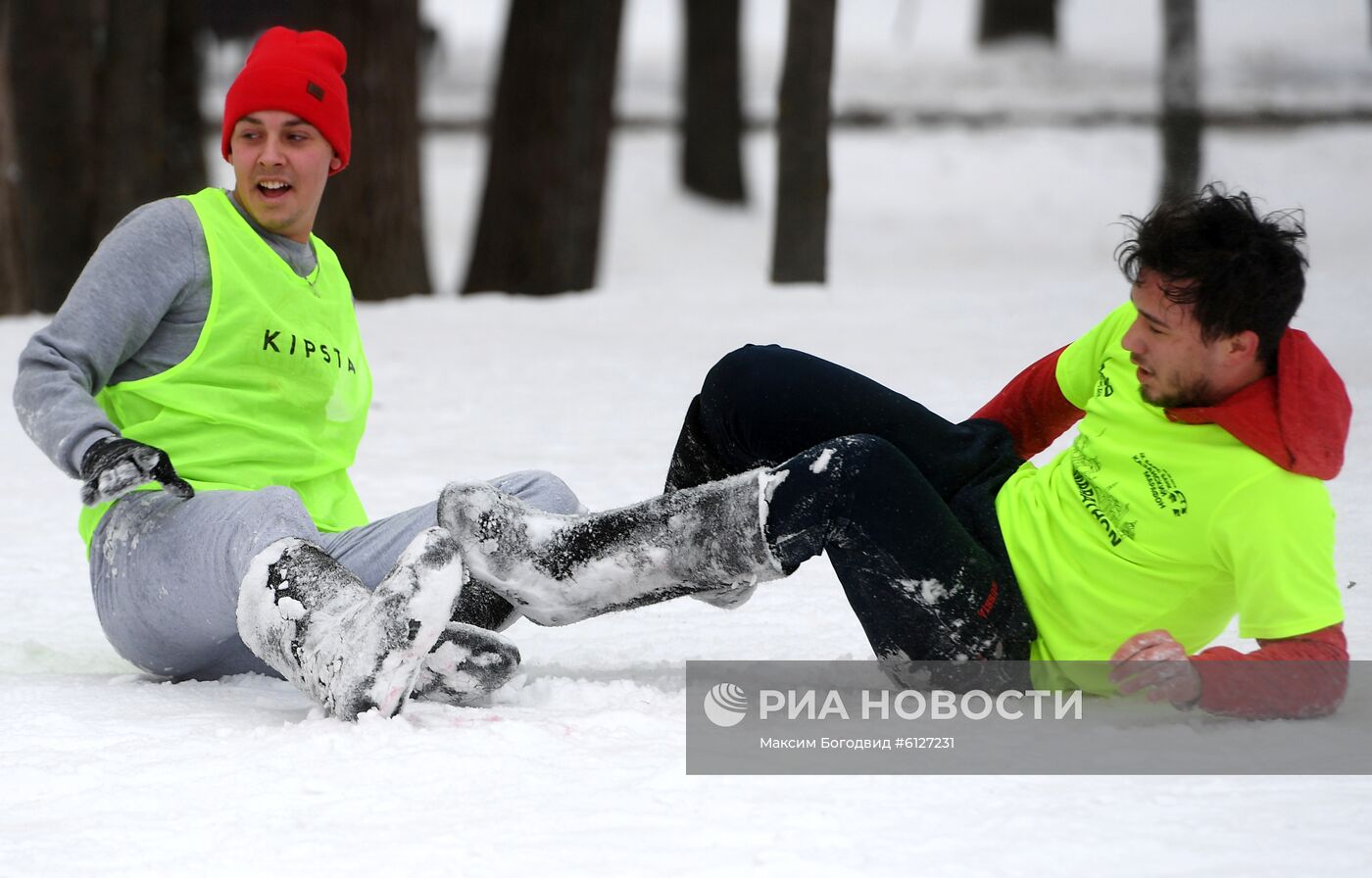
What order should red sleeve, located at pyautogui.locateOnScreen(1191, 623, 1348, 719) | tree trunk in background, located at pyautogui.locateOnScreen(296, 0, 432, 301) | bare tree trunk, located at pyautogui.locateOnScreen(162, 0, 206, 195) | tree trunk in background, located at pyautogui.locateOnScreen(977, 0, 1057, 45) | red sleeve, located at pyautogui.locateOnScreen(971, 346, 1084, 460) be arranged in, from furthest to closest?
tree trunk in background, located at pyautogui.locateOnScreen(977, 0, 1057, 45), bare tree trunk, located at pyautogui.locateOnScreen(162, 0, 206, 195), tree trunk in background, located at pyautogui.locateOnScreen(296, 0, 432, 301), red sleeve, located at pyautogui.locateOnScreen(971, 346, 1084, 460), red sleeve, located at pyautogui.locateOnScreen(1191, 623, 1348, 719)

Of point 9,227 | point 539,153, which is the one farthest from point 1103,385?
point 9,227

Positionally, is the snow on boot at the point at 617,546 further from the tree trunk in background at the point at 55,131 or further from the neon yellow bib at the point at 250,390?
the tree trunk in background at the point at 55,131

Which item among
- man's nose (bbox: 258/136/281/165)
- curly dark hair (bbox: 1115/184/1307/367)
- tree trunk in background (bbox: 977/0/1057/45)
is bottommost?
curly dark hair (bbox: 1115/184/1307/367)

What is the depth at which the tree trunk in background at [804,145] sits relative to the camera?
1027 centimetres

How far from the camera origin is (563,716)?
2857 mm

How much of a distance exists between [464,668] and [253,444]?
0.67m

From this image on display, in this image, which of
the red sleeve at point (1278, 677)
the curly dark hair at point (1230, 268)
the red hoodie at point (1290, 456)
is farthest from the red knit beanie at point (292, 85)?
the red sleeve at point (1278, 677)

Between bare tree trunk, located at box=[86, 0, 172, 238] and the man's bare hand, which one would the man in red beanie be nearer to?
the man's bare hand

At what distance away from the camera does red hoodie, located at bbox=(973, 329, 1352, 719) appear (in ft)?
8.79

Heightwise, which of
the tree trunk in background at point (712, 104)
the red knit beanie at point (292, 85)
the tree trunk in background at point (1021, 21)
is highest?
the tree trunk in background at point (1021, 21)

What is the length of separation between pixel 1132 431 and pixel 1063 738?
579 mm

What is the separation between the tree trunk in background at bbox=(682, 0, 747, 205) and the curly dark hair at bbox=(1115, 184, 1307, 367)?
1386 centimetres

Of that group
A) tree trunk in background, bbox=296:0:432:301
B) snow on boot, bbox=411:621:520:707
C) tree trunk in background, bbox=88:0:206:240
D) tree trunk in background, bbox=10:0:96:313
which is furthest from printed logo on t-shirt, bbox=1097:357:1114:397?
tree trunk in background, bbox=10:0:96:313

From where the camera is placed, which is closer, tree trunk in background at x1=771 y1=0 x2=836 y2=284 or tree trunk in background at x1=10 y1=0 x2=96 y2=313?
tree trunk in background at x1=771 y1=0 x2=836 y2=284
